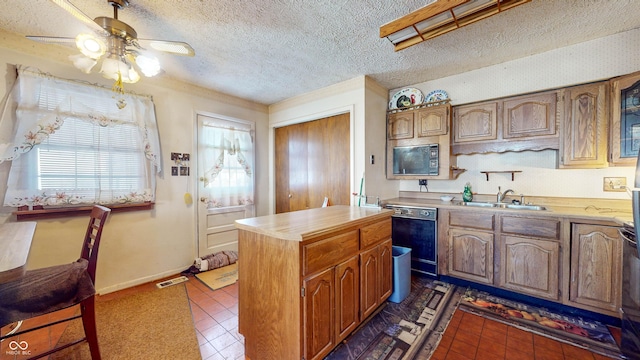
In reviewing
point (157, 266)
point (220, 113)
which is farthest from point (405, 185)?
point (157, 266)

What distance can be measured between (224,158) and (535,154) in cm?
390

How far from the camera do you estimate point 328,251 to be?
156 cm

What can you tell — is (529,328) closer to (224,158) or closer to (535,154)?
(535,154)

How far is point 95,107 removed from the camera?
2471mm

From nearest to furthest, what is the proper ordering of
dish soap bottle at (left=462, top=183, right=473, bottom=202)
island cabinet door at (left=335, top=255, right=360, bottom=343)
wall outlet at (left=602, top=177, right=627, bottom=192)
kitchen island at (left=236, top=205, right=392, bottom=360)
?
kitchen island at (left=236, top=205, right=392, bottom=360) < island cabinet door at (left=335, top=255, right=360, bottom=343) < wall outlet at (left=602, top=177, right=627, bottom=192) < dish soap bottle at (left=462, top=183, right=473, bottom=202)

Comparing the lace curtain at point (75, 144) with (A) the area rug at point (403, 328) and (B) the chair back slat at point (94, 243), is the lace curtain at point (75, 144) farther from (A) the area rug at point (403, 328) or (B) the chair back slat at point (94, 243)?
(A) the area rug at point (403, 328)

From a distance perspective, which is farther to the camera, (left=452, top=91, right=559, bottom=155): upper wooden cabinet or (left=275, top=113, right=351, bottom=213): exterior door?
(left=275, top=113, right=351, bottom=213): exterior door

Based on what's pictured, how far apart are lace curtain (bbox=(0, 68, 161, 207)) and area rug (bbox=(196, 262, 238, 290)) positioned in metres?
1.13

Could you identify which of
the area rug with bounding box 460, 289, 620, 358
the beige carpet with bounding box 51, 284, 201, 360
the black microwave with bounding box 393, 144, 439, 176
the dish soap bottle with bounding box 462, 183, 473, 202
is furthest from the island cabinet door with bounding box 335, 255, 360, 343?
the dish soap bottle with bounding box 462, 183, 473, 202

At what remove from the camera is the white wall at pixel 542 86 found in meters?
2.20

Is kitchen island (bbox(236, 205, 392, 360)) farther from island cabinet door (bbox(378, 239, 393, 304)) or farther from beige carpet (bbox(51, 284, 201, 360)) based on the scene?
beige carpet (bbox(51, 284, 201, 360))

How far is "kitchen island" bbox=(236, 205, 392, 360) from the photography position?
4.54 feet

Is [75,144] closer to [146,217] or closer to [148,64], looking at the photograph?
[146,217]

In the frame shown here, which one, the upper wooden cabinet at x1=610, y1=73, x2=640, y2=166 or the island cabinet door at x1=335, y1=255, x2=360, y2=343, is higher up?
the upper wooden cabinet at x1=610, y1=73, x2=640, y2=166
